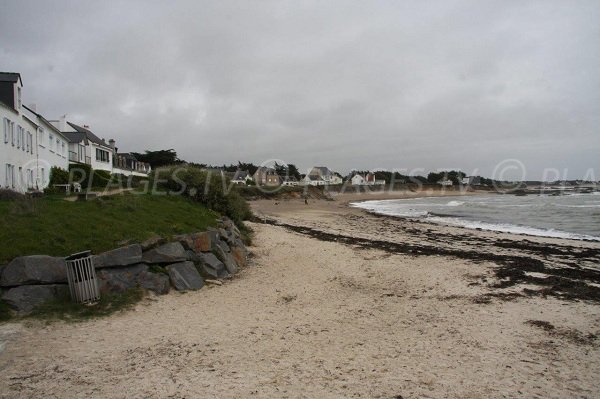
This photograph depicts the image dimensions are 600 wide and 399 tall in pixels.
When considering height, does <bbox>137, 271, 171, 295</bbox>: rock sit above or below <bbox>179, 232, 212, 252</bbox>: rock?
below

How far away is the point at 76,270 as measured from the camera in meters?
7.78

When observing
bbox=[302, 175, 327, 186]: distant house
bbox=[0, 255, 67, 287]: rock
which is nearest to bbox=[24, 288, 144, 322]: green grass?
bbox=[0, 255, 67, 287]: rock

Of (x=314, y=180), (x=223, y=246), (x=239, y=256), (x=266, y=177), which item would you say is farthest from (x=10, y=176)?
(x=314, y=180)

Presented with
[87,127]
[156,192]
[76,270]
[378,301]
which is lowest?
[378,301]

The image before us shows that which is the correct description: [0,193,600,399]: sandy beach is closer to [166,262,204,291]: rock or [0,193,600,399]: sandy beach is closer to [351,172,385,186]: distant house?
[166,262,204,291]: rock

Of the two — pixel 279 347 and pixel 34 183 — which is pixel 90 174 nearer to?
pixel 34 183

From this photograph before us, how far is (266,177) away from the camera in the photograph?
10712 centimetres

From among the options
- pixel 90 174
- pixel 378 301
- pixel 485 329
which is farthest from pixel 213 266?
pixel 90 174

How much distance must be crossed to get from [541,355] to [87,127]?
46130 millimetres

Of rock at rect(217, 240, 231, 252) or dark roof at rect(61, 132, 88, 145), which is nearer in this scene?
rock at rect(217, 240, 231, 252)

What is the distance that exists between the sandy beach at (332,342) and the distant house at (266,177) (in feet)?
295

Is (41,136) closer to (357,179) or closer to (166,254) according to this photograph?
(166,254)

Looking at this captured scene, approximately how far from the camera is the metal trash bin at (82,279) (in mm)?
7746

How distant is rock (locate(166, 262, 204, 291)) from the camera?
949 cm
